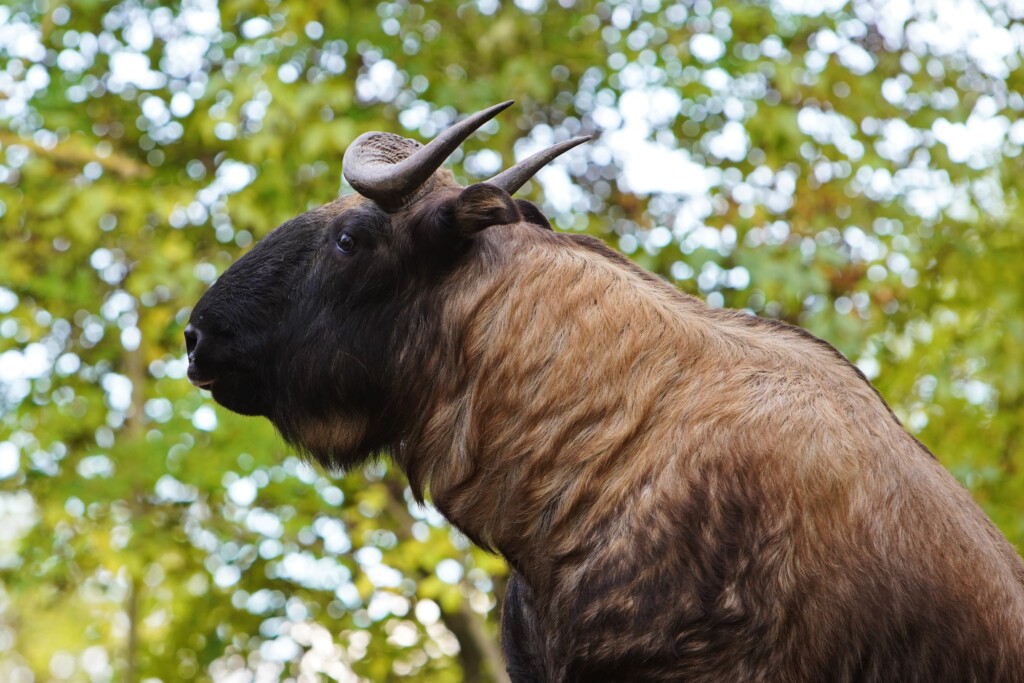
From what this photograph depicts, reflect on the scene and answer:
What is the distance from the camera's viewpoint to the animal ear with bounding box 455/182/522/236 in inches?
142

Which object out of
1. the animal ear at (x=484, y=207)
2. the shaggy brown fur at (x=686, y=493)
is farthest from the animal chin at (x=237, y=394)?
the animal ear at (x=484, y=207)

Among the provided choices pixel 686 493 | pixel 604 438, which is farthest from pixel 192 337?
pixel 686 493

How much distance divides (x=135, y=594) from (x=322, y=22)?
393 cm

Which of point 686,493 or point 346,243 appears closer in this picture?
point 686,493

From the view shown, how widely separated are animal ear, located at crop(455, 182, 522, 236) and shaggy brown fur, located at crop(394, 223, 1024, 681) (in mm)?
147

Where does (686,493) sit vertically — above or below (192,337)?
above

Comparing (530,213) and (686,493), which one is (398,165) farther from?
(686,493)

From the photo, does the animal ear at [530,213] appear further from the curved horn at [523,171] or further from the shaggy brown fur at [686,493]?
the shaggy brown fur at [686,493]

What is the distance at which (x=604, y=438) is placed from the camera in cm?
340

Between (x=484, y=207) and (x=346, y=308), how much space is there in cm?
54

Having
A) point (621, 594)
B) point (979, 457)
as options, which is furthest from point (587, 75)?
point (621, 594)

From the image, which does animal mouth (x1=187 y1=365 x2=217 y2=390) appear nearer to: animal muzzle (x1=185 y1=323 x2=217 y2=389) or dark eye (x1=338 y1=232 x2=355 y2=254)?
animal muzzle (x1=185 y1=323 x2=217 y2=389)

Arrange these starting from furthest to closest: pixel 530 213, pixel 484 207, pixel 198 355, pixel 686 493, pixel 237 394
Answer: pixel 530 213
pixel 237 394
pixel 198 355
pixel 484 207
pixel 686 493

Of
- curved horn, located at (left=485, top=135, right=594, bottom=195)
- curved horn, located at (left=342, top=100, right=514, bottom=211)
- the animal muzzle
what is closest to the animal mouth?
the animal muzzle
